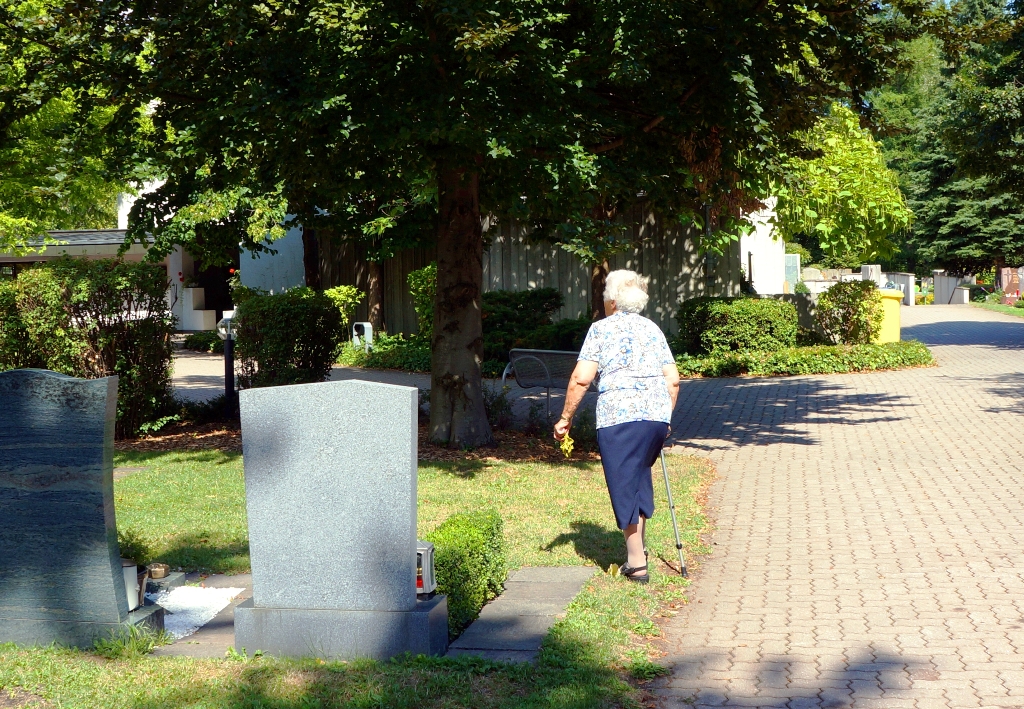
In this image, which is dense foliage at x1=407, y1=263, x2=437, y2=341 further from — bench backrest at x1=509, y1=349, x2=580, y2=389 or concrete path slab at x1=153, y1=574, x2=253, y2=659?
concrete path slab at x1=153, y1=574, x2=253, y2=659

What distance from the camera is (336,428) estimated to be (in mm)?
4574

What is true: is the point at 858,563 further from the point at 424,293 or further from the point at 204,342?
the point at 204,342

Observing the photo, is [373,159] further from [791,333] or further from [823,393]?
[791,333]

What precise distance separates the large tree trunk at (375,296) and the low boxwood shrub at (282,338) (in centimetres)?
1228

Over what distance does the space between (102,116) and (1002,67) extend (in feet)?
66.9

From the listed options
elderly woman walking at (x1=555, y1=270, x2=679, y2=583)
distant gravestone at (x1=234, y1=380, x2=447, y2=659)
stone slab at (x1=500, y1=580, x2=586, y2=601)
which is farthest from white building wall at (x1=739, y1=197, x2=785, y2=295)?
distant gravestone at (x1=234, y1=380, x2=447, y2=659)

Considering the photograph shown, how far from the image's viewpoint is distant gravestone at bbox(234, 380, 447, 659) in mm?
4555

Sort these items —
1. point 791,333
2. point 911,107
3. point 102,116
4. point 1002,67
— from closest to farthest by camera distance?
1. point 102,116
2. point 791,333
3. point 1002,67
4. point 911,107

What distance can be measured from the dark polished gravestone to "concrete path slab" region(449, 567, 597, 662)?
1.63 metres

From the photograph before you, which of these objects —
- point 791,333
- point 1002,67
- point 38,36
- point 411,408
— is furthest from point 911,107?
point 411,408

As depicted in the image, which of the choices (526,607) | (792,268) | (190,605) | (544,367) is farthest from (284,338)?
(792,268)

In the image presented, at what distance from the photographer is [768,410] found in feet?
45.6

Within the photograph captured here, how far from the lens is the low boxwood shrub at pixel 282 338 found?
39.8ft

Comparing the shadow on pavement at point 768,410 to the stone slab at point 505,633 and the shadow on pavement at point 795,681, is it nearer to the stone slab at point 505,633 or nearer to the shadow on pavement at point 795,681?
the stone slab at point 505,633
